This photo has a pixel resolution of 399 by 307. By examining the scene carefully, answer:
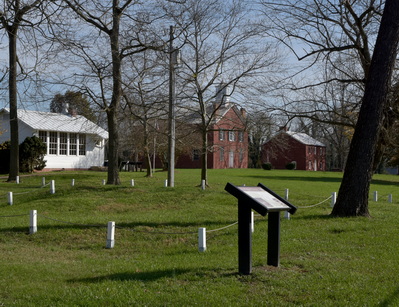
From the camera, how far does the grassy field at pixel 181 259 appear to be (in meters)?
6.49

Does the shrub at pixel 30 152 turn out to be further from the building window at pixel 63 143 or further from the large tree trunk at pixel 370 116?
the large tree trunk at pixel 370 116

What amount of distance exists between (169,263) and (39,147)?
28.4m

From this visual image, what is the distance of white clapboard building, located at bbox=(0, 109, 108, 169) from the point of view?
38.6m

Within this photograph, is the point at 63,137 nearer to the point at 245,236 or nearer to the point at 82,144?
the point at 82,144

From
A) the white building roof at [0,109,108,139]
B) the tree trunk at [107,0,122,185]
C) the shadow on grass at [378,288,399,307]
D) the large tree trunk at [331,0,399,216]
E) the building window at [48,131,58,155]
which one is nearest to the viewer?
the shadow on grass at [378,288,399,307]

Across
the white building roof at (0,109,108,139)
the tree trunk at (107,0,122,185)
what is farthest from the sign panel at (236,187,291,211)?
the white building roof at (0,109,108,139)

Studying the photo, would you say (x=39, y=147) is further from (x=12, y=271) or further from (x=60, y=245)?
(x=12, y=271)

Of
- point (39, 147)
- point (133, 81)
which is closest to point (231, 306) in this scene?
point (133, 81)

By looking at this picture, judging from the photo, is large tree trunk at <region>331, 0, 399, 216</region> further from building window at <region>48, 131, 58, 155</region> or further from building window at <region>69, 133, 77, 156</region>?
building window at <region>69, 133, 77, 156</region>

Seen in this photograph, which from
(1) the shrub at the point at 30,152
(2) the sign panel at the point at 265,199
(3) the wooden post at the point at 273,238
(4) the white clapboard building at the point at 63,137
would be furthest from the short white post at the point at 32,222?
(4) the white clapboard building at the point at 63,137

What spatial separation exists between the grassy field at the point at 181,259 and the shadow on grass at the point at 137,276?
2 cm

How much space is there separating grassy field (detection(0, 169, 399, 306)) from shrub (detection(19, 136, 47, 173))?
17.9 metres

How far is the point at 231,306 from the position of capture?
19.7ft

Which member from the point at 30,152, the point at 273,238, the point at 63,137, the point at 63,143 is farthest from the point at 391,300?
the point at 63,137
